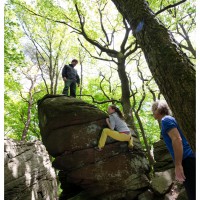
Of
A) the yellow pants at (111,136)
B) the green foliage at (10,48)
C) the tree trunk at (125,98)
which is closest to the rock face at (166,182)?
the yellow pants at (111,136)

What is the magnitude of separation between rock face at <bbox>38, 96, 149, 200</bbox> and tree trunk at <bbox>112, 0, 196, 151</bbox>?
6182 millimetres

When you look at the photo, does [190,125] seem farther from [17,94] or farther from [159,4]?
[17,94]

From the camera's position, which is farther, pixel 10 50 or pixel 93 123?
pixel 10 50

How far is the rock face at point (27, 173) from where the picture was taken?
7.11 m

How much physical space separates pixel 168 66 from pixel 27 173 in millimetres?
7330

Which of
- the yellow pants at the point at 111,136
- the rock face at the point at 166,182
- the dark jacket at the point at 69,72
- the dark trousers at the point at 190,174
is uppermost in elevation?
the dark jacket at the point at 69,72

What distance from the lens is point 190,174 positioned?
371 cm

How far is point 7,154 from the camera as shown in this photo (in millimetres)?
7301

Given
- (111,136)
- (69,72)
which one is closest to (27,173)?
(111,136)

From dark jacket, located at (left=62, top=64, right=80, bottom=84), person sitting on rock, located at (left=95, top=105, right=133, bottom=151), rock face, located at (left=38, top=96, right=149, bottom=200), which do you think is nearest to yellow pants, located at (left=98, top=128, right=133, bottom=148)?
person sitting on rock, located at (left=95, top=105, right=133, bottom=151)

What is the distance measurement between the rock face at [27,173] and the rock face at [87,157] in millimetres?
852

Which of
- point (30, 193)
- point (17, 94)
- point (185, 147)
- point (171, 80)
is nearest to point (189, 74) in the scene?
point (171, 80)

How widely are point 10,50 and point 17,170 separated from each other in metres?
9.57

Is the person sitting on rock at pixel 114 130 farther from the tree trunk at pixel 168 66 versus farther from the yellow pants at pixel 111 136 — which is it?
the tree trunk at pixel 168 66
